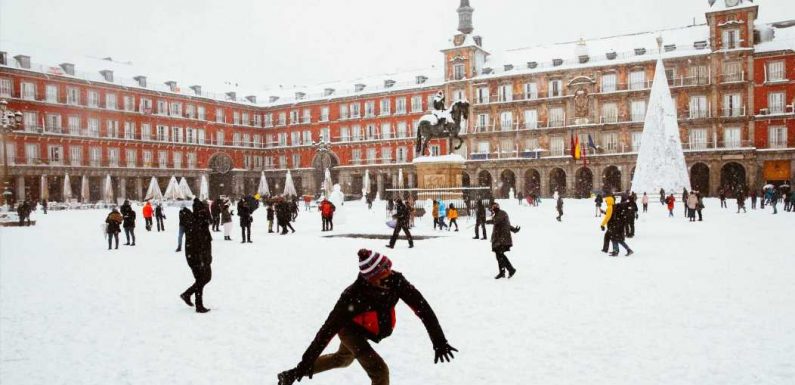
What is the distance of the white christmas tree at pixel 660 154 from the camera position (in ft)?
99.8

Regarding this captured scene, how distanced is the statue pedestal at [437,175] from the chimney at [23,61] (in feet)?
135

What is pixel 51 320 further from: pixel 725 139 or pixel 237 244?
pixel 725 139

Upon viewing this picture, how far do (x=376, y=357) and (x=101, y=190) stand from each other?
57.4m

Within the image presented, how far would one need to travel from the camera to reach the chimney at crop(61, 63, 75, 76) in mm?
52750

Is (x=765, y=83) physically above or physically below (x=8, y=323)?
above

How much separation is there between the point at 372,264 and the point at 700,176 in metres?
50.3

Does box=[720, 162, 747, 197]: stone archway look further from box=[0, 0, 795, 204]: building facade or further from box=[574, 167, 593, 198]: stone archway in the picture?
box=[574, 167, 593, 198]: stone archway

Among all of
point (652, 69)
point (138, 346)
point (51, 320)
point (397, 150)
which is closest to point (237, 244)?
point (51, 320)

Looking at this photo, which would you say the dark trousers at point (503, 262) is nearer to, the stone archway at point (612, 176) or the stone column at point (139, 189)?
the stone archway at point (612, 176)

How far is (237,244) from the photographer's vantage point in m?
17.0

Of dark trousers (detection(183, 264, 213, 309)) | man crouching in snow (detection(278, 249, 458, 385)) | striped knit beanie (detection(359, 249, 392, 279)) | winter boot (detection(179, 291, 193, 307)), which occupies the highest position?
striped knit beanie (detection(359, 249, 392, 279))

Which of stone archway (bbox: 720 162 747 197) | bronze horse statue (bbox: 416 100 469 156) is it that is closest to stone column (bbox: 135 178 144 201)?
bronze horse statue (bbox: 416 100 469 156)

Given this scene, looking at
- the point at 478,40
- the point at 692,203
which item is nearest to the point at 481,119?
the point at 478,40

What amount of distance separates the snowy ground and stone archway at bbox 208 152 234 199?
5168 centimetres
